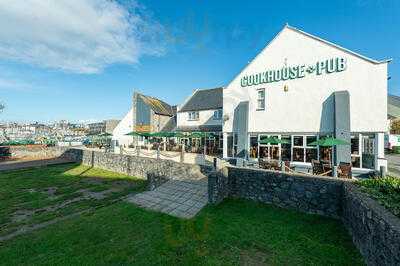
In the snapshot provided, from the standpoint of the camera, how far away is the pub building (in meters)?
15.2

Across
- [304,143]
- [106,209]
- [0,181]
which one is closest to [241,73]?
[304,143]

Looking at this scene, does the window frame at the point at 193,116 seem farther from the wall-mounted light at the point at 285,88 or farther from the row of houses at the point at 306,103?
the wall-mounted light at the point at 285,88

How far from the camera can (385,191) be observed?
6609 mm

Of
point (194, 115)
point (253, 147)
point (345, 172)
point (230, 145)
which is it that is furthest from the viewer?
point (194, 115)

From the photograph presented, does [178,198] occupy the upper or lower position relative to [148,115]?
lower

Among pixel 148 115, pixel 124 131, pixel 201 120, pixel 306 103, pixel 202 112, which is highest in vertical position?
pixel 148 115

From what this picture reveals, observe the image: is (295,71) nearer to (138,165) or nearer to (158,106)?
(138,165)

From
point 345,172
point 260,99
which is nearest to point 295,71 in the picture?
point 260,99

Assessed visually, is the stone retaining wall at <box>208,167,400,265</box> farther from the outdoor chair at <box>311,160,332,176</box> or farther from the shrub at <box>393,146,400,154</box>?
the shrub at <box>393,146,400,154</box>

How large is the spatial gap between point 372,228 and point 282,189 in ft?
14.8

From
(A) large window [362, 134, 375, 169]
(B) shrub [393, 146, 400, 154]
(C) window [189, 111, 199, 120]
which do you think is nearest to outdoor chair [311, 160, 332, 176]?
(A) large window [362, 134, 375, 169]

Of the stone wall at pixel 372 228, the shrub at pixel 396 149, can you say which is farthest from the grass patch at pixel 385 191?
the shrub at pixel 396 149

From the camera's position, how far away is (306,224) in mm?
8234

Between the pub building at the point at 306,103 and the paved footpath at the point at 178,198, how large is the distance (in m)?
8.43
